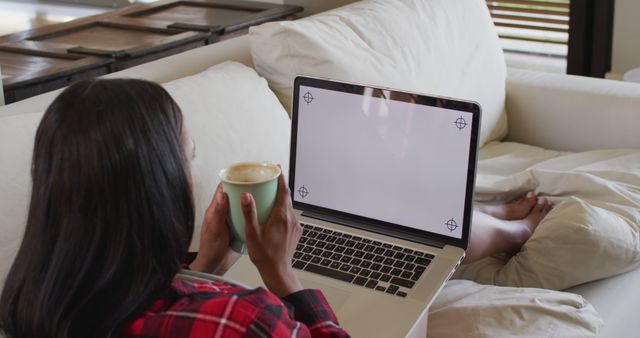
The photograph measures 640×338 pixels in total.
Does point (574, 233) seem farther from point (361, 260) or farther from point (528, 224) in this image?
point (361, 260)

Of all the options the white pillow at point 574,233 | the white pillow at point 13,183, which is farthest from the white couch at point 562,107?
the white pillow at point 13,183

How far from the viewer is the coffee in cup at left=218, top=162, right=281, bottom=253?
1.04 metres

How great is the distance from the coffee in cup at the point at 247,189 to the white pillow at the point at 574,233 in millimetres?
716

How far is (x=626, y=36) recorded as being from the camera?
10.1 feet

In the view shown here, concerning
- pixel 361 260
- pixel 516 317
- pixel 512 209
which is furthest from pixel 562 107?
pixel 361 260

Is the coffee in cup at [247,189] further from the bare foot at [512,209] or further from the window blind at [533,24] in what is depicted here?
the window blind at [533,24]

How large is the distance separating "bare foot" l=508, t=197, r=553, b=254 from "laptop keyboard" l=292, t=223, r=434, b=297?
19.2 inches

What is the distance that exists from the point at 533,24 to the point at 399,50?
137cm

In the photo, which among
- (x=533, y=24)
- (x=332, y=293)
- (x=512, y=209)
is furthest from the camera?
(x=533, y=24)

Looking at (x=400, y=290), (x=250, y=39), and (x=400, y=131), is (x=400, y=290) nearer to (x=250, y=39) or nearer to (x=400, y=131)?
(x=400, y=131)

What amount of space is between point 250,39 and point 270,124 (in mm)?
270

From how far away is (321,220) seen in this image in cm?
144

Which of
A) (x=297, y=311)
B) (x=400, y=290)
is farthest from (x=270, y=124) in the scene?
(x=297, y=311)

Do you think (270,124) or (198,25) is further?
(198,25)
